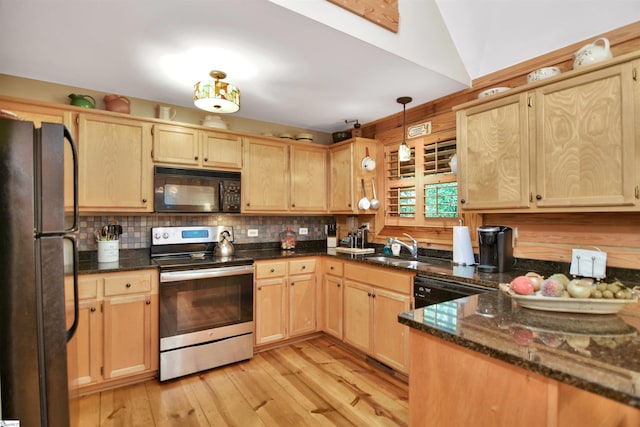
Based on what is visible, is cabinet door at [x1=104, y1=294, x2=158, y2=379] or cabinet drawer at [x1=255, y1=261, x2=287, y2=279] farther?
cabinet drawer at [x1=255, y1=261, x2=287, y2=279]

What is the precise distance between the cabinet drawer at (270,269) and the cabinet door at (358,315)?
24.1 inches

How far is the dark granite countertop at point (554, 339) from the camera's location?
0.75 m

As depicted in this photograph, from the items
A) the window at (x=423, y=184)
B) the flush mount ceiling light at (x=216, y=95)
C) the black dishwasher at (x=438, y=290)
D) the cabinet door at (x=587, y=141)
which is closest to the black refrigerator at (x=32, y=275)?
the flush mount ceiling light at (x=216, y=95)

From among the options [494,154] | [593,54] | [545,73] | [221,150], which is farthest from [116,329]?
[593,54]

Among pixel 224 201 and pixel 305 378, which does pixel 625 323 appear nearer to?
pixel 305 378

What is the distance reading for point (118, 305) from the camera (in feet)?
7.63

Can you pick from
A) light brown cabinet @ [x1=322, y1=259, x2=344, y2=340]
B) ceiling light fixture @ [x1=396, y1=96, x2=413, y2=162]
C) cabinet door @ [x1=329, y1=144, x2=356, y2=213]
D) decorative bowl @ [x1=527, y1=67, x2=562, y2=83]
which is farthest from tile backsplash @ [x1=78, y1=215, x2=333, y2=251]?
decorative bowl @ [x1=527, y1=67, x2=562, y2=83]

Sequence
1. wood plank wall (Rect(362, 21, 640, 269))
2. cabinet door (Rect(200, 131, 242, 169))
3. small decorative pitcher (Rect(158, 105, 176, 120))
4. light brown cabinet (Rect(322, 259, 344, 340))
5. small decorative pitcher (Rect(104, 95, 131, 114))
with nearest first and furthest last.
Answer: wood plank wall (Rect(362, 21, 640, 269)), small decorative pitcher (Rect(104, 95, 131, 114)), small decorative pitcher (Rect(158, 105, 176, 120)), cabinet door (Rect(200, 131, 242, 169)), light brown cabinet (Rect(322, 259, 344, 340))

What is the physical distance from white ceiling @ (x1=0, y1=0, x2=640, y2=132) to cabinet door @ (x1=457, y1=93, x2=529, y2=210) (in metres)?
0.43

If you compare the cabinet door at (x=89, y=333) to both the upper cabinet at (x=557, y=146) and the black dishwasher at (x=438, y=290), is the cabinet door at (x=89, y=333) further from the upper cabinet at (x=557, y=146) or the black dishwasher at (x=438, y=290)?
the upper cabinet at (x=557, y=146)

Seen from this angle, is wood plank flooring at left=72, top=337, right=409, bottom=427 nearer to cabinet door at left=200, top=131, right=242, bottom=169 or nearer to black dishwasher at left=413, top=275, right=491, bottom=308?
black dishwasher at left=413, top=275, right=491, bottom=308

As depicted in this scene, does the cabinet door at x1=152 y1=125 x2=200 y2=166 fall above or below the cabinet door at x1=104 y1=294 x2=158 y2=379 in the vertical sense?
above

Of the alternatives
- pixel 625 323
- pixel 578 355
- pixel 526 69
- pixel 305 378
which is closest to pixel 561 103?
pixel 526 69

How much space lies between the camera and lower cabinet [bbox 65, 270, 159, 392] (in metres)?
2.22
